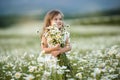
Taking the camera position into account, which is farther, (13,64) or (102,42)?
(102,42)

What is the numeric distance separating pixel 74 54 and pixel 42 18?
105 centimetres

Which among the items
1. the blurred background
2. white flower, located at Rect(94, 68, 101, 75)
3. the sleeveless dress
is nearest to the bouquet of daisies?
the sleeveless dress

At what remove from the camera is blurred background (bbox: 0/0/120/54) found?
4.96m

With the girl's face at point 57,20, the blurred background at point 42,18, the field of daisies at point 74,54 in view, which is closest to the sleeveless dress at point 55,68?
the field of daisies at point 74,54

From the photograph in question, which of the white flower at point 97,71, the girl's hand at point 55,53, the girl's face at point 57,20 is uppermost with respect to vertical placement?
the girl's face at point 57,20

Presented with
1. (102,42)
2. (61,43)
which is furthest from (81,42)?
(61,43)

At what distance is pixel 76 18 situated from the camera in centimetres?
528

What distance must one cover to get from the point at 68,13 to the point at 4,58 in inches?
50.1

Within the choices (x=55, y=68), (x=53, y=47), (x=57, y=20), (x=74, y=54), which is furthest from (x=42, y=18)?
(x=55, y=68)

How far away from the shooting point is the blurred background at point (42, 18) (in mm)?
4955

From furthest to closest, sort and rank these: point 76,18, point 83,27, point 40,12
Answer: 1. point 83,27
2. point 76,18
3. point 40,12

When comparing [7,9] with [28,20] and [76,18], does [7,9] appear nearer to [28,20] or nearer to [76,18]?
[28,20]

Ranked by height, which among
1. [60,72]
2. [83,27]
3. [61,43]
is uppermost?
[83,27]

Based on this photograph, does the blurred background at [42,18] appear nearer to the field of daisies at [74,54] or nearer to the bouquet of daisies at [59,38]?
the field of daisies at [74,54]
